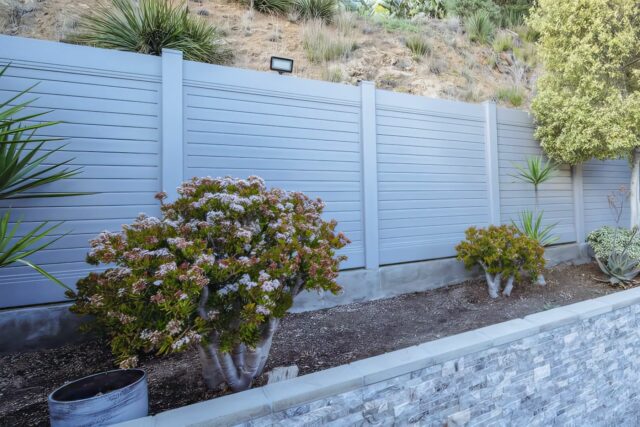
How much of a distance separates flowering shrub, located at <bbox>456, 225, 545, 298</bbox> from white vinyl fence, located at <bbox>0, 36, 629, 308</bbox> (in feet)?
1.89

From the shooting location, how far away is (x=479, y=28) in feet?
30.4

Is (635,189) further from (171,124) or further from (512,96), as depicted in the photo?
(171,124)

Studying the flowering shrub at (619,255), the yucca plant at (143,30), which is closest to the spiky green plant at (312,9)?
the yucca plant at (143,30)

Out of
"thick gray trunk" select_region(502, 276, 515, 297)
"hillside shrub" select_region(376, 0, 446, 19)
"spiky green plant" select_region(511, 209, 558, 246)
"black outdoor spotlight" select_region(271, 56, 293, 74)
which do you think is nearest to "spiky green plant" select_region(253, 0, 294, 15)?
"black outdoor spotlight" select_region(271, 56, 293, 74)

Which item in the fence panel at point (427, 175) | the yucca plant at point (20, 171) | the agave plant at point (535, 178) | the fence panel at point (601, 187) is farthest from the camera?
the fence panel at point (601, 187)

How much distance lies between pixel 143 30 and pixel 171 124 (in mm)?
1620

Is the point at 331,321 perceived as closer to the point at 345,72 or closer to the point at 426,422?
the point at 426,422

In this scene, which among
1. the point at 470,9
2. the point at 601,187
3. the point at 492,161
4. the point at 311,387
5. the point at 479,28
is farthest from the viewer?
the point at 470,9

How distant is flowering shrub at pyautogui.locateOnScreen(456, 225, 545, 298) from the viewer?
3.90 metres

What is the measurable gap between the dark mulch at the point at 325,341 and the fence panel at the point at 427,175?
72 centimetres

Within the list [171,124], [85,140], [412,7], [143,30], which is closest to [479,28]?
[412,7]

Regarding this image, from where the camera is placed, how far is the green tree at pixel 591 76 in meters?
4.63

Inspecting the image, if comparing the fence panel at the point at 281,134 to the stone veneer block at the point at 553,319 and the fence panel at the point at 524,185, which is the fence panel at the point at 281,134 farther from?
the fence panel at the point at 524,185

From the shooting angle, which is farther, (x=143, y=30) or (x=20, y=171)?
(x=143, y=30)
